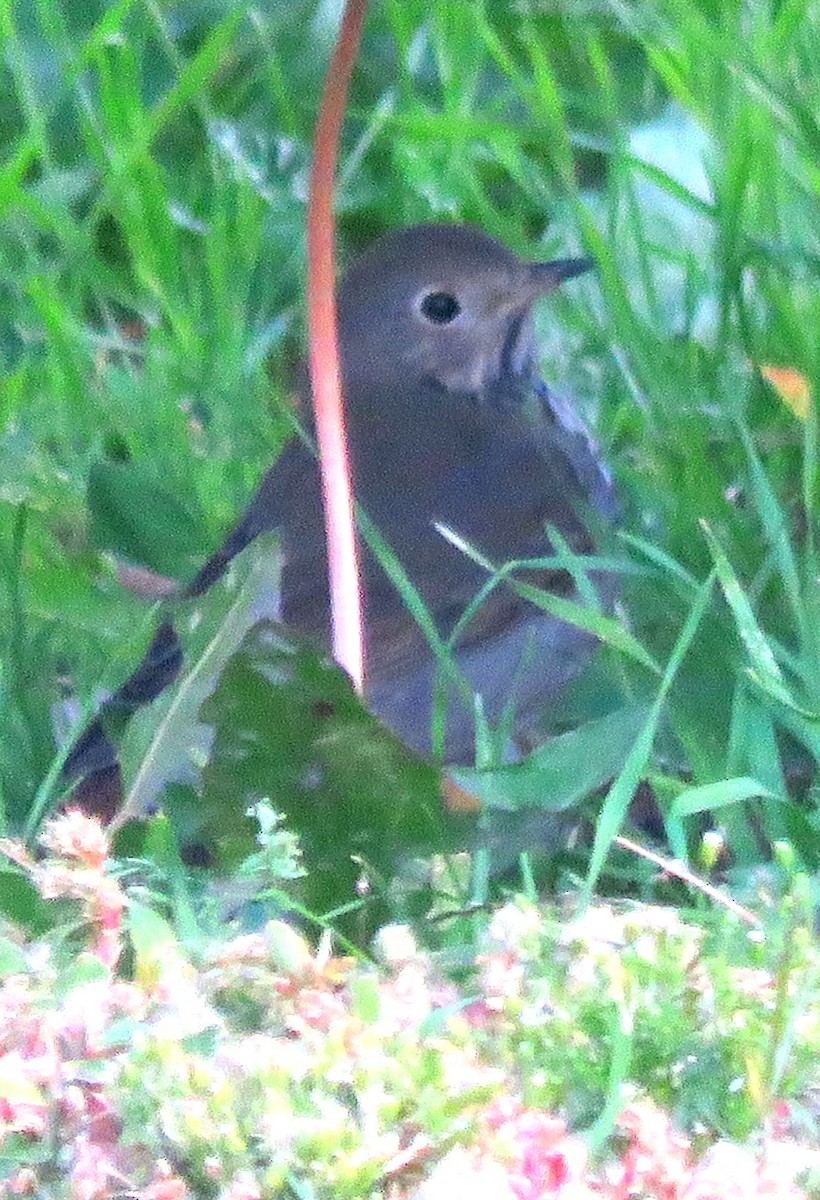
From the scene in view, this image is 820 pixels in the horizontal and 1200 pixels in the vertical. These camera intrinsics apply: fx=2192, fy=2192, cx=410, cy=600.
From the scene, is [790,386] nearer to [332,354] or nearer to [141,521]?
[141,521]

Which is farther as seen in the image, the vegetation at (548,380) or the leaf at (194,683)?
the leaf at (194,683)

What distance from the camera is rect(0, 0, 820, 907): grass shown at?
288 cm

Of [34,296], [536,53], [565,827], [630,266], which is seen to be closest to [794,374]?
[630,266]

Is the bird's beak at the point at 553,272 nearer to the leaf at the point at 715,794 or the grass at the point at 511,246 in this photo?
the grass at the point at 511,246

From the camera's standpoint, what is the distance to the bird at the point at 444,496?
3125 millimetres

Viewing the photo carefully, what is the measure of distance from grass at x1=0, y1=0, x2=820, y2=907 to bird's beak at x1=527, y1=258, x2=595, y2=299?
2.5 inches

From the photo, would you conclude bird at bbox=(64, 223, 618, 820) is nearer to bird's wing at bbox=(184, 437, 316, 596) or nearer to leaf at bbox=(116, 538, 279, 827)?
bird's wing at bbox=(184, 437, 316, 596)

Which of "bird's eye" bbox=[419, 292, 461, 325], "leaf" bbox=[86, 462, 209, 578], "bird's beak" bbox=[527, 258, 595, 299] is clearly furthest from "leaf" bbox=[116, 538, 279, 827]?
"bird's eye" bbox=[419, 292, 461, 325]

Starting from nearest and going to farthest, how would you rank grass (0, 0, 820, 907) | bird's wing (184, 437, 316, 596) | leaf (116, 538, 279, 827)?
leaf (116, 538, 279, 827), grass (0, 0, 820, 907), bird's wing (184, 437, 316, 596)

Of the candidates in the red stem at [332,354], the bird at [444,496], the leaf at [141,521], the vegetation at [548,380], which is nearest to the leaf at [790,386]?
the vegetation at [548,380]

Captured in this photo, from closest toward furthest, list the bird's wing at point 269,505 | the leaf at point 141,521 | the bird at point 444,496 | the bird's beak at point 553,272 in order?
the bird at point 444,496 < the bird's wing at point 269,505 < the leaf at point 141,521 < the bird's beak at point 553,272

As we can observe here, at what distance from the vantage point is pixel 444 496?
3471 mm

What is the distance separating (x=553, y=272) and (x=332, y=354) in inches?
68.4

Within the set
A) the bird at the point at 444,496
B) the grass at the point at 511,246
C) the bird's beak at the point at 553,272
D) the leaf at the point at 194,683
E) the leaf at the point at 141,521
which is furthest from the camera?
the bird's beak at the point at 553,272
